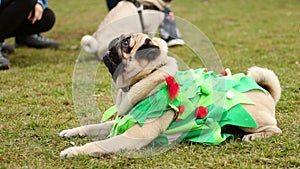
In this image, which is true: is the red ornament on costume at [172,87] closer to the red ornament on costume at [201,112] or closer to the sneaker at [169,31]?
the red ornament on costume at [201,112]

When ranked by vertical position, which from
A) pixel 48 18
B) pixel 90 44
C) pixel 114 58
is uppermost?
pixel 114 58

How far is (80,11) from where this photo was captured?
33.8ft

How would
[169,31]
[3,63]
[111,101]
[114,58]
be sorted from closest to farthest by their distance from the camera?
[114,58], [111,101], [3,63], [169,31]

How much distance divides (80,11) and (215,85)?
770 cm

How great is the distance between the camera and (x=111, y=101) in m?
3.95

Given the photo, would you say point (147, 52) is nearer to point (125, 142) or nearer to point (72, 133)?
point (125, 142)

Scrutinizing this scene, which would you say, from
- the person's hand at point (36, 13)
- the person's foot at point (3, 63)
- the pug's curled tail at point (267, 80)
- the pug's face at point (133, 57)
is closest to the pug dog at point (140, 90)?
the pug's face at point (133, 57)

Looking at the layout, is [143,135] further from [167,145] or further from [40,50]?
[40,50]

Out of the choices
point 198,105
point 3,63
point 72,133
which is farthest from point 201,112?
point 3,63

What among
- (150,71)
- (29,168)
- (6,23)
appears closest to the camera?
(29,168)

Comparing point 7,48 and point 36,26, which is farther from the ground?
point 36,26

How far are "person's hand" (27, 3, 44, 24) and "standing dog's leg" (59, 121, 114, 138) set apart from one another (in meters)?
2.62

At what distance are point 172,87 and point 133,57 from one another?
10.9 inches

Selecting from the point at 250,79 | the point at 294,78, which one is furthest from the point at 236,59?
the point at 250,79
